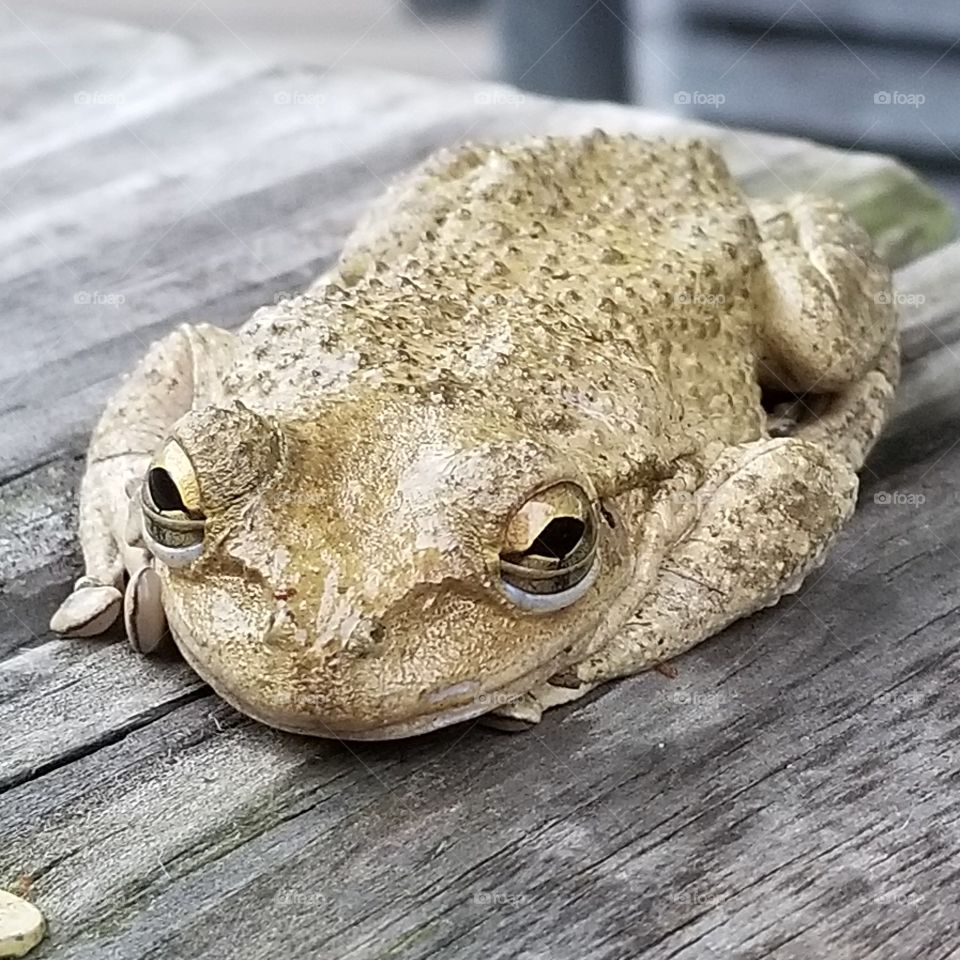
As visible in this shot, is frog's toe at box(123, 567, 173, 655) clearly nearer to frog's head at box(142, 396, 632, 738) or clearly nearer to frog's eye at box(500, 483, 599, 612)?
frog's head at box(142, 396, 632, 738)

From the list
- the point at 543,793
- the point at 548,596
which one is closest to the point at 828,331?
the point at 548,596

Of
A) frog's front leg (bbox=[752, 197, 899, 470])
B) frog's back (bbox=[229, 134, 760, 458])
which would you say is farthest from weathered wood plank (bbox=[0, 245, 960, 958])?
frog's front leg (bbox=[752, 197, 899, 470])

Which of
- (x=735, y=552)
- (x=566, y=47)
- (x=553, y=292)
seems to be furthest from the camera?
(x=566, y=47)

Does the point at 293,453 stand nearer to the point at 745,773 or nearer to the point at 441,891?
the point at 441,891

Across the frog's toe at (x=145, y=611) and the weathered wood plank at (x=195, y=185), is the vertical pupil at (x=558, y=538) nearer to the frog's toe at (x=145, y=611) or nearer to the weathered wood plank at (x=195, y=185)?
the frog's toe at (x=145, y=611)

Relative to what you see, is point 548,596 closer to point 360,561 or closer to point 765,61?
point 360,561

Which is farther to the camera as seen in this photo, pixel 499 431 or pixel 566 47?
pixel 566 47
